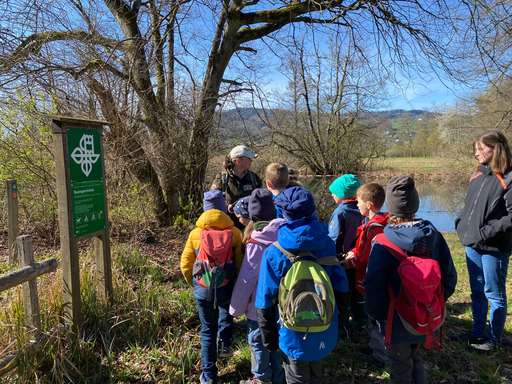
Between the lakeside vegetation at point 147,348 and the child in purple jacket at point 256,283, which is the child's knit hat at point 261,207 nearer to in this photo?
the child in purple jacket at point 256,283

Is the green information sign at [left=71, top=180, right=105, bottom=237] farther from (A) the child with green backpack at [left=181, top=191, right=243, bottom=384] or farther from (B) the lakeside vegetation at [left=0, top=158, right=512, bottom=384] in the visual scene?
(A) the child with green backpack at [left=181, top=191, right=243, bottom=384]

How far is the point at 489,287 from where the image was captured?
2.84 m

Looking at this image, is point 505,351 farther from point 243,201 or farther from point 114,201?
point 114,201

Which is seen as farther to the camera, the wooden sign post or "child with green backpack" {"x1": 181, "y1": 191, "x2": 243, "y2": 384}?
the wooden sign post

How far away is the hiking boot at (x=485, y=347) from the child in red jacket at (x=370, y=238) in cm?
89

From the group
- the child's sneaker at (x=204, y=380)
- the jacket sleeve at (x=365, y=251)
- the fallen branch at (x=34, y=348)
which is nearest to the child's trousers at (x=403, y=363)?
the jacket sleeve at (x=365, y=251)

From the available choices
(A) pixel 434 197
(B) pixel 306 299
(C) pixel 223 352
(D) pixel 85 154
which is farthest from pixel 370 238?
(A) pixel 434 197

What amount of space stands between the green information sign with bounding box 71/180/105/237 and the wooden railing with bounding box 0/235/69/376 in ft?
1.39

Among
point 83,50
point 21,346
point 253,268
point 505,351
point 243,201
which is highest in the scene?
point 83,50

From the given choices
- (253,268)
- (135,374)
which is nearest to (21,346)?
(135,374)

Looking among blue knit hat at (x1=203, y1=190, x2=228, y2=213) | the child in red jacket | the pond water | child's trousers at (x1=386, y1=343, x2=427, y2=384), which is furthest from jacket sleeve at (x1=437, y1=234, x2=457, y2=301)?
the pond water

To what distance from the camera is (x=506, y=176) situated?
272 cm

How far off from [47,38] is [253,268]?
16.9 feet

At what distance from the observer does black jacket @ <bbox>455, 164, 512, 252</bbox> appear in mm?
2668
